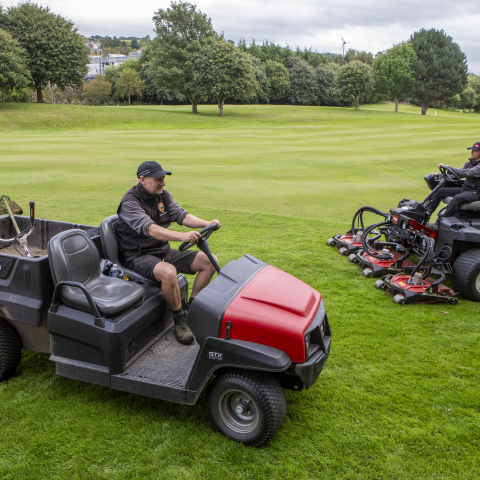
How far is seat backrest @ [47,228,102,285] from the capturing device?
3.27 m

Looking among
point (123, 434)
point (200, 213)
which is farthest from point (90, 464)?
point (200, 213)

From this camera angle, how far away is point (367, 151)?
824 inches

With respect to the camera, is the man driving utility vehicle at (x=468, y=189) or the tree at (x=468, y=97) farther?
the tree at (x=468, y=97)

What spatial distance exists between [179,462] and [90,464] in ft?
1.81

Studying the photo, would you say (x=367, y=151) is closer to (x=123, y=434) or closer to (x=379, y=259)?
(x=379, y=259)

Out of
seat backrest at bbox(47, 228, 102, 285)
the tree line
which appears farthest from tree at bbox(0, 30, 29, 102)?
seat backrest at bbox(47, 228, 102, 285)

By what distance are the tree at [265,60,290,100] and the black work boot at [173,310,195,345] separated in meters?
69.5

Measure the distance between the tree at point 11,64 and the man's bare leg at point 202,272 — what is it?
127 feet

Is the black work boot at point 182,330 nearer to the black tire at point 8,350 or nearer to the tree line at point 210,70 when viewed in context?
the black tire at point 8,350

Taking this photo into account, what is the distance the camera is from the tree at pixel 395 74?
60875mm

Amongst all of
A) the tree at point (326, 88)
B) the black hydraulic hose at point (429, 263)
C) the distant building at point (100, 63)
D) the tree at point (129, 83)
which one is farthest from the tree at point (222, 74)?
the distant building at point (100, 63)

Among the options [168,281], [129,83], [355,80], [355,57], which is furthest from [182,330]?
[355,57]

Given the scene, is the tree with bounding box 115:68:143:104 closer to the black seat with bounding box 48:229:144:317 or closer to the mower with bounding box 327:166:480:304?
the mower with bounding box 327:166:480:304

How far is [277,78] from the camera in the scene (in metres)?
68.6
